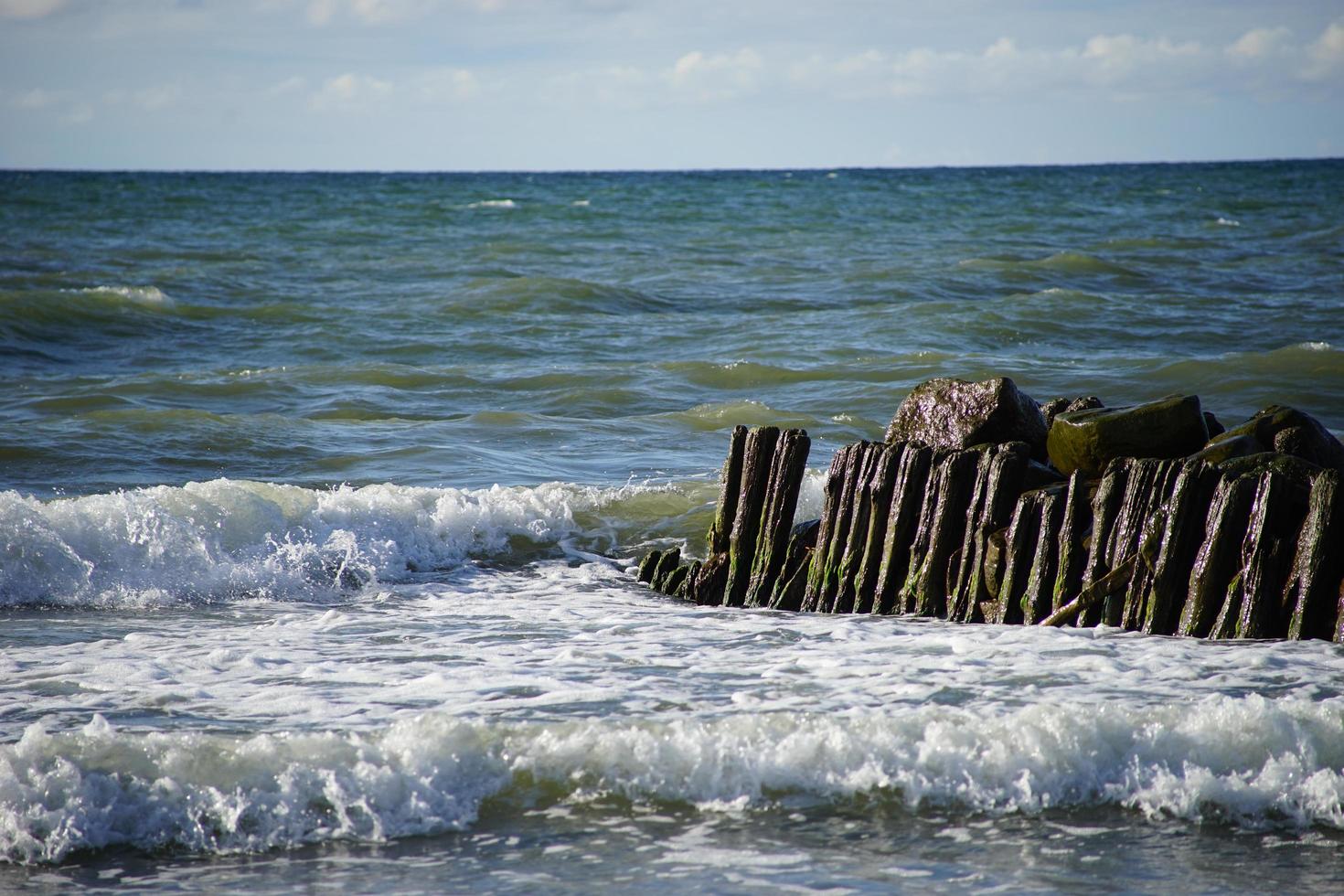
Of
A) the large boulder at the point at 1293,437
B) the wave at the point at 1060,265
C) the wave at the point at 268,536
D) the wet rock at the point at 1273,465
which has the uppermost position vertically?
the wave at the point at 1060,265

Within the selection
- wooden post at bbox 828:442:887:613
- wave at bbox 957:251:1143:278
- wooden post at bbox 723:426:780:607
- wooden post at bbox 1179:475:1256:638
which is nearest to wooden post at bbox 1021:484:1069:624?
wooden post at bbox 1179:475:1256:638

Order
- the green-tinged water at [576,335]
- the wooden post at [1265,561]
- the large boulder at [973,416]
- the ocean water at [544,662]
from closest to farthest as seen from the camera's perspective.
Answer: the ocean water at [544,662]
the wooden post at [1265,561]
the large boulder at [973,416]
the green-tinged water at [576,335]

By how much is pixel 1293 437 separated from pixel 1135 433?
0.84 metres

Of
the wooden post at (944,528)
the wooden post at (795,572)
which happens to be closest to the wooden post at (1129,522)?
the wooden post at (944,528)

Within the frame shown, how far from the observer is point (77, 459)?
461 inches

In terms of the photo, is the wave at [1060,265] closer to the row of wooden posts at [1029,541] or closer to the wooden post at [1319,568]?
the row of wooden posts at [1029,541]

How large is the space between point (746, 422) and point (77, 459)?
6.37m

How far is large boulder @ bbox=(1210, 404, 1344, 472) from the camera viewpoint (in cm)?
726

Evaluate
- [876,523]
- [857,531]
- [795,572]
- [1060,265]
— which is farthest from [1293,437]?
[1060,265]

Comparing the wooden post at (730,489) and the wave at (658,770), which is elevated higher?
A: the wooden post at (730,489)

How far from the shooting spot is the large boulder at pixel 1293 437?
23.8 ft

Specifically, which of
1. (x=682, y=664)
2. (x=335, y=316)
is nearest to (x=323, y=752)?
(x=682, y=664)

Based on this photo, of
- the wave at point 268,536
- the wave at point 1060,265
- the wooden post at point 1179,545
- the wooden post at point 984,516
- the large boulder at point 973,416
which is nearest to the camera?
the wooden post at point 1179,545

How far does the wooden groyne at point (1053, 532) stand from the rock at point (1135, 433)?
0.01 m
